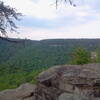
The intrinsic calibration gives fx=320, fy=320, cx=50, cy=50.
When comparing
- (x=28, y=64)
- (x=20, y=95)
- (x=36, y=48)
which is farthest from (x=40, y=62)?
(x=20, y=95)

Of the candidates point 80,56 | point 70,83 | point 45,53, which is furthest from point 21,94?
point 45,53

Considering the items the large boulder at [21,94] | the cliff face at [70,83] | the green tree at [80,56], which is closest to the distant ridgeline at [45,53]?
the green tree at [80,56]

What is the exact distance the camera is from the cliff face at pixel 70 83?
8.04 meters

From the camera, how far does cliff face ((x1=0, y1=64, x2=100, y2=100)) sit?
804 cm

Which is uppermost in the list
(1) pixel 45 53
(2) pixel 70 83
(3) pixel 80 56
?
(2) pixel 70 83

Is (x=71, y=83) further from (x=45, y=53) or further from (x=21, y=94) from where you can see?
(x=45, y=53)

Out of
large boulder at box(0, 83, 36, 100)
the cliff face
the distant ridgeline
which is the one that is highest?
the cliff face

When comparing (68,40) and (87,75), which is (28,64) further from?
(87,75)

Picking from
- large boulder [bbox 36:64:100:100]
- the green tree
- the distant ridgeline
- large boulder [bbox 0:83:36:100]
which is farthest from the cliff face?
the distant ridgeline

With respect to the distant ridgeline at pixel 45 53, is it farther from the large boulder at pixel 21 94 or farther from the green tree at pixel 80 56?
the large boulder at pixel 21 94

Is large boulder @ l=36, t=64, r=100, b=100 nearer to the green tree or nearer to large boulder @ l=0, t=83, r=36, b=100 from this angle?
large boulder @ l=0, t=83, r=36, b=100

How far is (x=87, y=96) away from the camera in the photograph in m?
7.98

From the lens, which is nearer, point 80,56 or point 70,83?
point 70,83

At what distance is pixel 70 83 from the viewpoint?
8258mm
